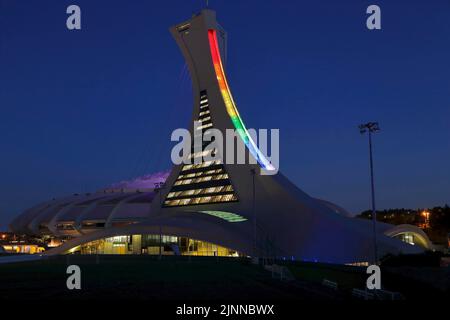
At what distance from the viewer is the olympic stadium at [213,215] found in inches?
1480

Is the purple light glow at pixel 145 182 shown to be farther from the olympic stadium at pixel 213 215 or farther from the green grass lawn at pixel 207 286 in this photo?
the green grass lawn at pixel 207 286

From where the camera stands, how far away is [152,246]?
40812 mm

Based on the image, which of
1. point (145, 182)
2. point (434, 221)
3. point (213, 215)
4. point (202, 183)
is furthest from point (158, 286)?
point (434, 221)

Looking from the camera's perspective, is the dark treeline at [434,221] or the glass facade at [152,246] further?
the dark treeline at [434,221]

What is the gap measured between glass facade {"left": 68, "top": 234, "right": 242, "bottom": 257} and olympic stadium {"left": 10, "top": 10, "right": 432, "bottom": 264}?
0.08 meters

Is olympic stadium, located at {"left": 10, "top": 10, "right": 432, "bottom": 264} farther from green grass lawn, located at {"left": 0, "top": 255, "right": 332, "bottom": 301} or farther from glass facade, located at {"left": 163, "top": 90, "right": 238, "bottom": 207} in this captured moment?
green grass lawn, located at {"left": 0, "top": 255, "right": 332, "bottom": 301}

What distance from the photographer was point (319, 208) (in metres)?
40.6

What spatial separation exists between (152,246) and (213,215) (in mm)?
5864

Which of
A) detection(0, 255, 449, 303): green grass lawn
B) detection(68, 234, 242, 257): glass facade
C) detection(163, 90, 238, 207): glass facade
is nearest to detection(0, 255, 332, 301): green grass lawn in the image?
detection(0, 255, 449, 303): green grass lawn

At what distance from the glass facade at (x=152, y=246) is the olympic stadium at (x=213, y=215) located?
0.08 m

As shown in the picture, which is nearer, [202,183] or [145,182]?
[202,183]

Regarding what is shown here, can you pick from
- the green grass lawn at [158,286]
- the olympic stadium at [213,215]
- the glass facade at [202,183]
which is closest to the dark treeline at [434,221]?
the olympic stadium at [213,215]

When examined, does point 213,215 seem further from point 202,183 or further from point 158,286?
point 158,286

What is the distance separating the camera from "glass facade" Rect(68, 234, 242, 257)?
125 feet
